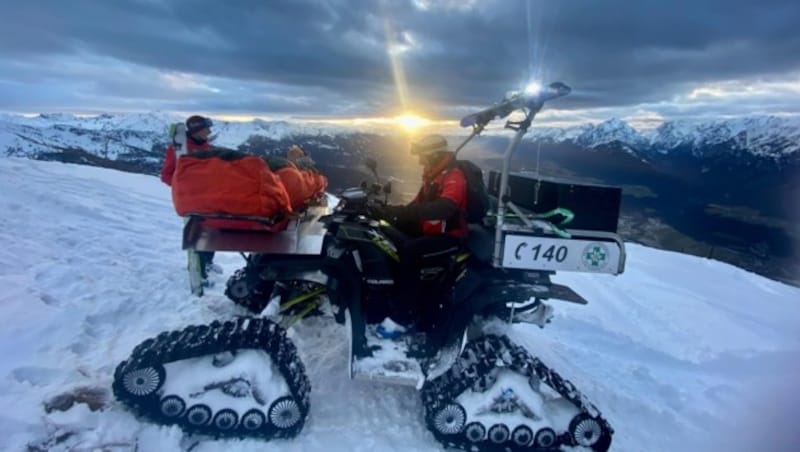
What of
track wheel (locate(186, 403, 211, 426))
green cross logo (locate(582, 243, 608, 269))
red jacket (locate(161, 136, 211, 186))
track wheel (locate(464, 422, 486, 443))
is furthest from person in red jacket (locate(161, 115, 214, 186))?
green cross logo (locate(582, 243, 608, 269))

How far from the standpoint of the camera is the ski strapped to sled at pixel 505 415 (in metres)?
3.67

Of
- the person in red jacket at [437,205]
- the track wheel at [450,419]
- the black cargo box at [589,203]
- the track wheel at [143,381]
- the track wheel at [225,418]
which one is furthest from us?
the person in red jacket at [437,205]

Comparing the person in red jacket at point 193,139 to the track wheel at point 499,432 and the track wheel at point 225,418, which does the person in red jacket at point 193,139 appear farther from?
the track wheel at point 499,432

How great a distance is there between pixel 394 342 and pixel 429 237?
101 centimetres

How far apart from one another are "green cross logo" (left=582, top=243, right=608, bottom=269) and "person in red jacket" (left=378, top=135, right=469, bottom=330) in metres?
1.05

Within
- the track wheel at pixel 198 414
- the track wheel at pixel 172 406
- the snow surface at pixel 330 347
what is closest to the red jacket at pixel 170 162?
the snow surface at pixel 330 347

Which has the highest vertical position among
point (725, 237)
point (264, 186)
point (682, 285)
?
point (264, 186)

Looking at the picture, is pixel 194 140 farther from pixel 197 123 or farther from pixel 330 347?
pixel 330 347

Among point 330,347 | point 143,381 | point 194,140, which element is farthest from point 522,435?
point 194,140

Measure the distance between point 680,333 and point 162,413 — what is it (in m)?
6.49

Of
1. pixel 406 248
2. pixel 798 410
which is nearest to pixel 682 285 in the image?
pixel 798 410

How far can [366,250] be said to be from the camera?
13.1 ft

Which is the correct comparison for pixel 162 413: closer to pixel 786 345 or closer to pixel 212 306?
pixel 212 306

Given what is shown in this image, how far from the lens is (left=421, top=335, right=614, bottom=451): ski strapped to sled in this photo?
3672mm
